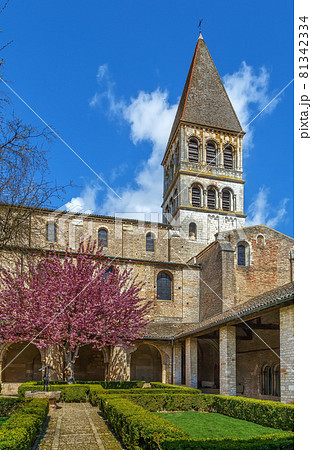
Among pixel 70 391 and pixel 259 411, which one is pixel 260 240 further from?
pixel 259 411

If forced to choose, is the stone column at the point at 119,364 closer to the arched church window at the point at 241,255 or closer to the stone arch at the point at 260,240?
the arched church window at the point at 241,255

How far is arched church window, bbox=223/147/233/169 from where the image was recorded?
127 ft

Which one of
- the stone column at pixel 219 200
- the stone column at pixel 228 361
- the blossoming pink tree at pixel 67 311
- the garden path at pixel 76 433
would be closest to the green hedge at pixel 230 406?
the stone column at pixel 228 361

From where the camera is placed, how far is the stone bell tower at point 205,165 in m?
35.7

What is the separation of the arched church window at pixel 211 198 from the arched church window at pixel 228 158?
3205mm

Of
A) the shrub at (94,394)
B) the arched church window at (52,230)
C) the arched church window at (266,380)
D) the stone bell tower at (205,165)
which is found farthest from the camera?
the stone bell tower at (205,165)

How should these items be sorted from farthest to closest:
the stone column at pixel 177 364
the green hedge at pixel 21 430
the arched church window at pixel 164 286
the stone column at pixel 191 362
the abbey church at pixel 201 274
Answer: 1. the arched church window at pixel 164 286
2. the stone column at pixel 177 364
3. the stone column at pixel 191 362
4. the abbey church at pixel 201 274
5. the green hedge at pixel 21 430

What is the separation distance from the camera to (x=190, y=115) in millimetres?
38281

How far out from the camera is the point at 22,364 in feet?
81.5

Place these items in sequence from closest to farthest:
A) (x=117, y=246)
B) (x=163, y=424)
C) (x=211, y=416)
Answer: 1. (x=163, y=424)
2. (x=211, y=416)
3. (x=117, y=246)

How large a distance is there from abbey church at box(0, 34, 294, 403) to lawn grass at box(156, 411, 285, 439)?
5.70 feet
